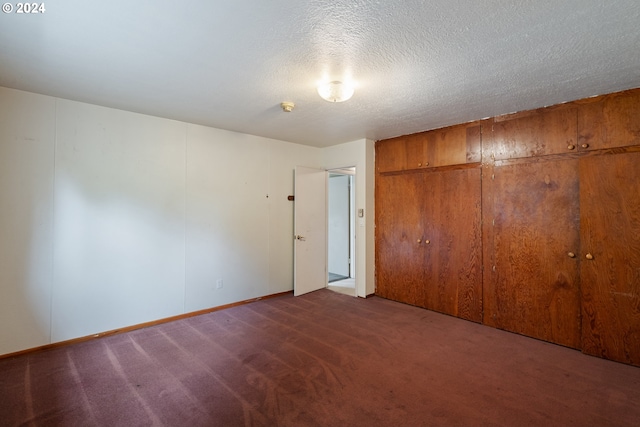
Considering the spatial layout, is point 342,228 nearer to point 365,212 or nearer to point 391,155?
point 365,212

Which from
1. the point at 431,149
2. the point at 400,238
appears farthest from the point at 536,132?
the point at 400,238

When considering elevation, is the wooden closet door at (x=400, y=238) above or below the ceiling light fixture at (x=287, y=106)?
below

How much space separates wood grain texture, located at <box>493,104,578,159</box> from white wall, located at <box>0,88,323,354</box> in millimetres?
3105

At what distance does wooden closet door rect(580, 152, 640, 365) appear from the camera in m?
2.38

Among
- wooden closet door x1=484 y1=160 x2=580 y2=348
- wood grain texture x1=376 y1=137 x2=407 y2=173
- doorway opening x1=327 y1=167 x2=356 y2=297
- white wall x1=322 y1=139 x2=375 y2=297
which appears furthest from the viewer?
doorway opening x1=327 y1=167 x2=356 y2=297

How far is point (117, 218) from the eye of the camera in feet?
9.95

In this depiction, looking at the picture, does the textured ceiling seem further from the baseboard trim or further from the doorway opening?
the doorway opening

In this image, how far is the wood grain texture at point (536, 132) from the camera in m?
2.72

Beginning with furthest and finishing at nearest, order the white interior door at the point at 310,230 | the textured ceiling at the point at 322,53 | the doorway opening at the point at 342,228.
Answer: the doorway opening at the point at 342,228
the white interior door at the point at 310,230
the textured ceiling at the point at 322,53

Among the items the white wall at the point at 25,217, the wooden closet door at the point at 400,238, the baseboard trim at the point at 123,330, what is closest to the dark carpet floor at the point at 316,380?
the baseboard trim at the point at 123,330

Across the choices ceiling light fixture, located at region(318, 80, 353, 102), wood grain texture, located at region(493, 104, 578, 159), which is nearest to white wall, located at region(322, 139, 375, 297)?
wood grain texture, located at region(493, 104, 578, 159)

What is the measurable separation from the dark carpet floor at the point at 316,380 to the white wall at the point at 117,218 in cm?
39

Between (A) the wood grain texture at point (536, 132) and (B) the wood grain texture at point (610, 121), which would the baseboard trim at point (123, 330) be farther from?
(B) the wood grain texture at point (610, 121)

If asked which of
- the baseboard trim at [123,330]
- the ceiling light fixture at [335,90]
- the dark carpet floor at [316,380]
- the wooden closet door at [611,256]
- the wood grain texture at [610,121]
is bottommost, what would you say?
the dark carpet floor at [316,380]
